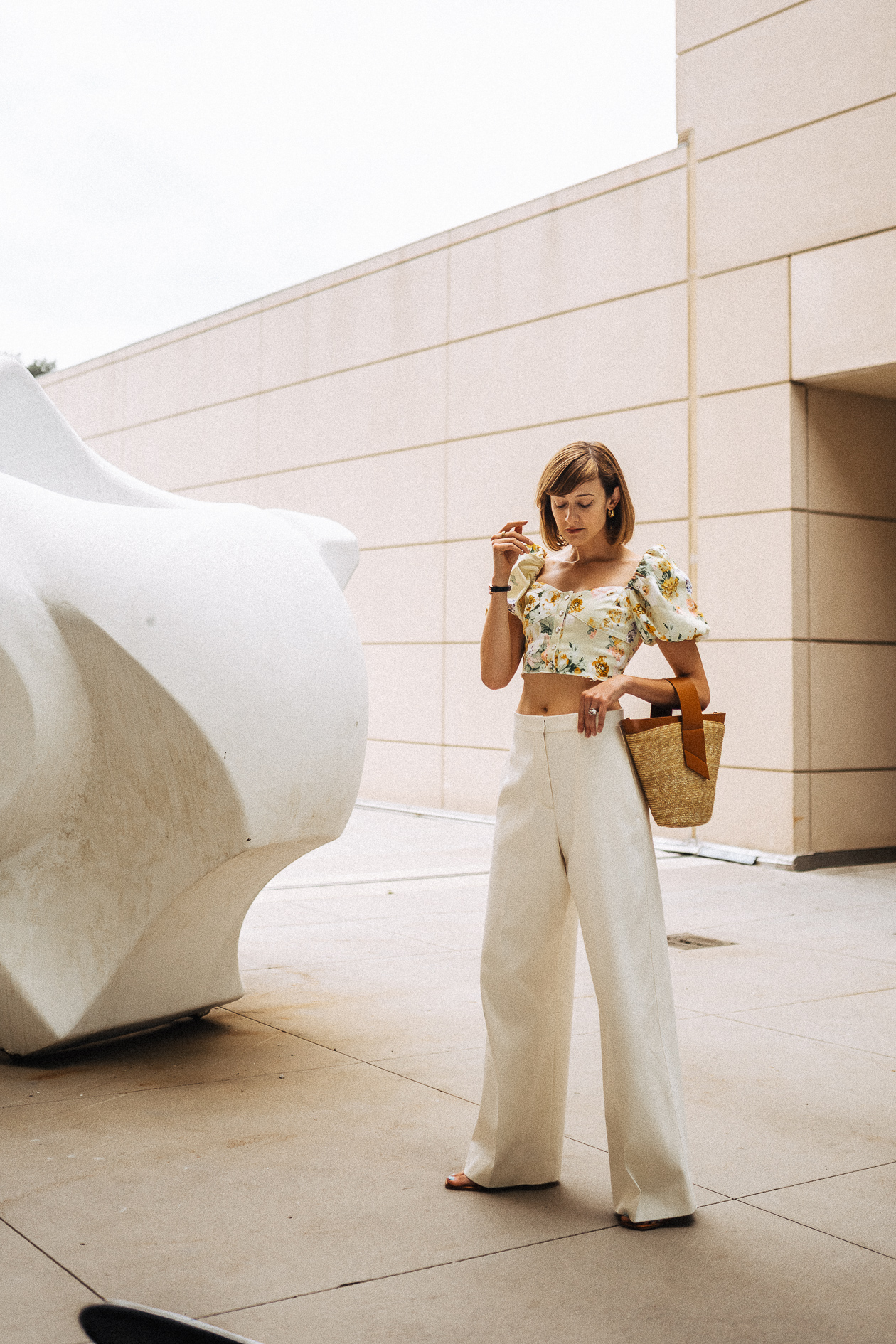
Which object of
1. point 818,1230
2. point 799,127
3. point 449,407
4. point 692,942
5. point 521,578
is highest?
point 799,127

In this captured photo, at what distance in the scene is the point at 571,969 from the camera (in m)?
3.53

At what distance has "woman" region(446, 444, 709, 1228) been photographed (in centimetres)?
330

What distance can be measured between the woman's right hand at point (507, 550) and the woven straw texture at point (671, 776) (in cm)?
61

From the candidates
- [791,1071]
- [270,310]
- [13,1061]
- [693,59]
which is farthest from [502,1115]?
[270,310]

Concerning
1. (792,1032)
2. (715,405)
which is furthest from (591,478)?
(715,405)

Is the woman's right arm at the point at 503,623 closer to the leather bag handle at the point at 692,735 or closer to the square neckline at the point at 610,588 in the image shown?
the square neckline at the point at 610,588

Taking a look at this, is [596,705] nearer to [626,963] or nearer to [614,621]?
[614,621]

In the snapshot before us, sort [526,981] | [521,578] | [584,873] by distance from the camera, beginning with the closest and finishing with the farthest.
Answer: [584,873] → [526,981] → [521,578]

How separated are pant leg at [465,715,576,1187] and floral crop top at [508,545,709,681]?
20 centimetres

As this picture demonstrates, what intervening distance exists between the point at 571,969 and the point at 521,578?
1.10m

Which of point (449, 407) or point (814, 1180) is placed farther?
point (449, 407)

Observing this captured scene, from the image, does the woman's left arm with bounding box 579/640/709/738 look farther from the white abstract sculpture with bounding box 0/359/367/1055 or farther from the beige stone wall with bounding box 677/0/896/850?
the beige stone wall with bounding box 677/0/896/850

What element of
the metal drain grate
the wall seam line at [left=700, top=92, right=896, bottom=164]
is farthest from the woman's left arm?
the wall seam line at [left=700, top=92, right=896, bottom=164]

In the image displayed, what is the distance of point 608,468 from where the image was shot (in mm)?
3568
